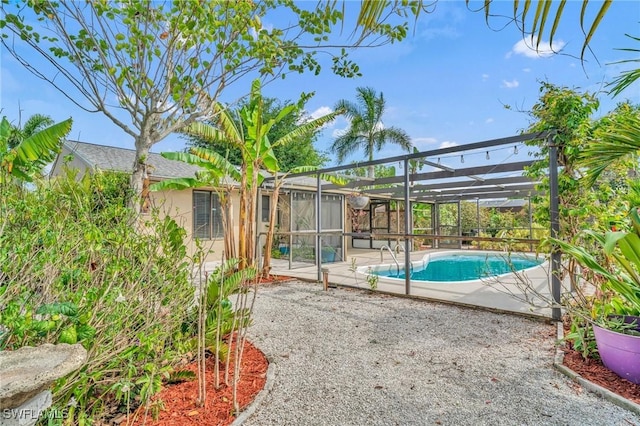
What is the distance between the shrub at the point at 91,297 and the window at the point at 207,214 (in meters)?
8.70

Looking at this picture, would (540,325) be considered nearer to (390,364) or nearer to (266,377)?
(390,364)

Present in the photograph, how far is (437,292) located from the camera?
7035 millimetres

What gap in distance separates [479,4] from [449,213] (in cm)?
2062

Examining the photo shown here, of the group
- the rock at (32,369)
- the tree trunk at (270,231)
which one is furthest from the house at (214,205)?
the rock at (32,369)

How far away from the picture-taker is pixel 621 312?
11.4 feet

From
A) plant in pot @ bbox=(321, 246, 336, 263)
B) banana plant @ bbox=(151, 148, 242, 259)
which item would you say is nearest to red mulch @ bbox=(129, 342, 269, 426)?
banana plant @ bbox=(151, 148, 242, 259)

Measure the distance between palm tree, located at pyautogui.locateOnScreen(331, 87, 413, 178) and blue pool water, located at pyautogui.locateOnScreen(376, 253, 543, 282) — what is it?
8.61 m

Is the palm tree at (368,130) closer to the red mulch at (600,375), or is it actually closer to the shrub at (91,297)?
the red mulch at (600,375)

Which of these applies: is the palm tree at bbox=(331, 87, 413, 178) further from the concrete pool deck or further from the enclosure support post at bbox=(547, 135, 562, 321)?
the enclosure support post at bbox=(547, 135, 562, 321)

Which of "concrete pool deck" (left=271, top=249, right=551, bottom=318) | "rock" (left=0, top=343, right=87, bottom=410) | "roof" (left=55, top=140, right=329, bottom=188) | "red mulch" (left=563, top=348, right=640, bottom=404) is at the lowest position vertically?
"red mulch" (left=563, top=348, right=640, bottom=404)

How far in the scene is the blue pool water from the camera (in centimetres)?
1060

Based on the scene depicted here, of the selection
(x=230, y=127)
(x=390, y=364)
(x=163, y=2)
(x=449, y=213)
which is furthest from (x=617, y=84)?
(x=449, y=213)

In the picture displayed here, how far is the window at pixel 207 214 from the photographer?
1184 cm

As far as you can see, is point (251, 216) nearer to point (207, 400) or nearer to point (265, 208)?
point (207, 400)
